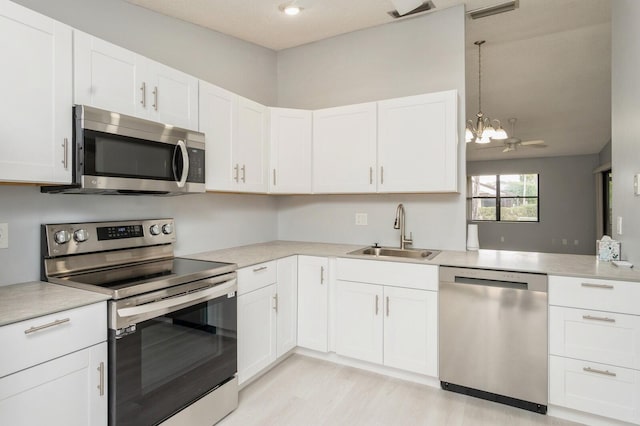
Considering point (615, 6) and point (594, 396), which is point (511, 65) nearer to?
point (615, 6)

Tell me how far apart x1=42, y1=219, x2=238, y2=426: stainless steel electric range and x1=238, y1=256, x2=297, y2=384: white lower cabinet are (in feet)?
0.56

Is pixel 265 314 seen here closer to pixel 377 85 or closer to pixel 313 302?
pixel 313 302

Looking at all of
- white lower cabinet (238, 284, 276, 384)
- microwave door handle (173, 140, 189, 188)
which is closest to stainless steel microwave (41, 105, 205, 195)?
microwave door handle (173, 140, 189, 188)

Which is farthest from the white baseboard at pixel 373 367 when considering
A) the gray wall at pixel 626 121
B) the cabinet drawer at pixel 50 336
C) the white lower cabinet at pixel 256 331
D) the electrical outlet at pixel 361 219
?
the cabinet drawer at pixel 50 336

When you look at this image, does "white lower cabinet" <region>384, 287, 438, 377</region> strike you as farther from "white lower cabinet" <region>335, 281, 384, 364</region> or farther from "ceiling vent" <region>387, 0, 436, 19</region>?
"ceiling vent" <region>387, 0, 436, 19</region>

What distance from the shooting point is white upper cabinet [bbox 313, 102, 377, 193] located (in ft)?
9.41

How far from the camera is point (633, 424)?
1.88 metres

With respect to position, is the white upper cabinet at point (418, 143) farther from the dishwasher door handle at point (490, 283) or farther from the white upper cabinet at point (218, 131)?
the white upper cabinet at point (218, 131)

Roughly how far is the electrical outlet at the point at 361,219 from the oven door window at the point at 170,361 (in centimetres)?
152

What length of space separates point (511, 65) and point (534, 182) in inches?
224

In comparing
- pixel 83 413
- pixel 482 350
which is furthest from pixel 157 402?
pixel 482 350

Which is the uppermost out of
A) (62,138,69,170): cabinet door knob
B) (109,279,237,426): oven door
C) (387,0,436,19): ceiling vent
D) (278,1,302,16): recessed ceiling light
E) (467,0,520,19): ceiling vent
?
(387,0,436,19): ceiling vent

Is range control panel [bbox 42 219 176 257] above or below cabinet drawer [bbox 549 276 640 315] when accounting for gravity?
above

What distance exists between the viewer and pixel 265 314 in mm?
2508
